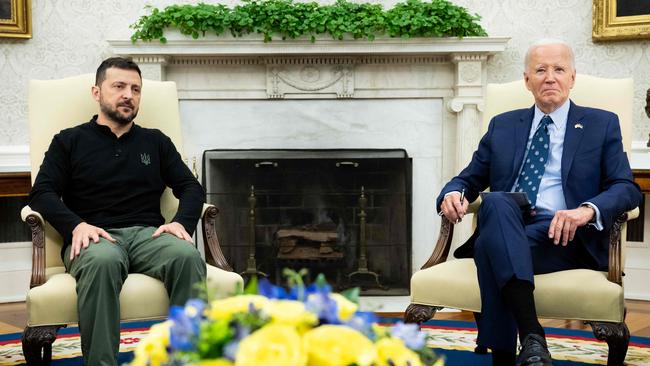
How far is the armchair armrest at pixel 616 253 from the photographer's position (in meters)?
2.33

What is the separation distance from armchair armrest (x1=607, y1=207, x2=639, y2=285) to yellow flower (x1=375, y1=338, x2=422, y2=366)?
5.07ft

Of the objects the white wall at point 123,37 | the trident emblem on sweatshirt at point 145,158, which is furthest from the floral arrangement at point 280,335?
the white wall at point 123,37

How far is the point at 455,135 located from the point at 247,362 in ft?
12.4

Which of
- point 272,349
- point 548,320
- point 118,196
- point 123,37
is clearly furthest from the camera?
point 123,37

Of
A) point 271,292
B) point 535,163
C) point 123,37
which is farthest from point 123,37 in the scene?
point 271,292

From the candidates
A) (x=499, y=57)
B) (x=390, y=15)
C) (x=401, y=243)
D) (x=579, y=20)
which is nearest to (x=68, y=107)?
(x=390, y=15)

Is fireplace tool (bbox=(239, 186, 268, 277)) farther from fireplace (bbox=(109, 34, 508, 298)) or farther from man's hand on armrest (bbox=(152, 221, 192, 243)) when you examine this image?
man's hand on armrest (bbox=(152, 221, 192, 243))

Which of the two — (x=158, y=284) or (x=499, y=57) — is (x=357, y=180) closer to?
(x=499, y=57)

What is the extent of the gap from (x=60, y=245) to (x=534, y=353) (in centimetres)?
170

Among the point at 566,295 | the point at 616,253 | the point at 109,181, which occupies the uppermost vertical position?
the point at 109,181

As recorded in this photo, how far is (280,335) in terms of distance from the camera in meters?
0.89

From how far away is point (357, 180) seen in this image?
449 cm

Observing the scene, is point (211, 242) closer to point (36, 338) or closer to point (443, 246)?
point (36, 338)

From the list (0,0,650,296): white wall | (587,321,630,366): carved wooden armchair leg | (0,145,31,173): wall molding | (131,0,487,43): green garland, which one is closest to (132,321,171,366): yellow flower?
(587,321,630,366): carved wooden armchair leg
